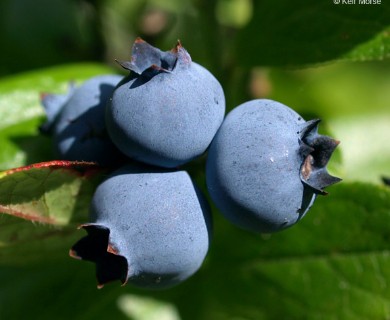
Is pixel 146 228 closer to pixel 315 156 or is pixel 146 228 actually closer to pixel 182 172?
pixel 182 172

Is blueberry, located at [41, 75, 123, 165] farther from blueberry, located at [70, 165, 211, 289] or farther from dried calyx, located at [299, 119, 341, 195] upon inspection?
dried calyx, located at [299, 119, 341, 195]

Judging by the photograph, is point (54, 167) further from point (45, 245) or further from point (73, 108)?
point (45, 245)

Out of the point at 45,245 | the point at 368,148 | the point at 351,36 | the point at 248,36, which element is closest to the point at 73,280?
the point at 45,245

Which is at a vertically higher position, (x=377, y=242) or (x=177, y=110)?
(x=177, y=110)

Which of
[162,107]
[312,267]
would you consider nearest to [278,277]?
[312,267]

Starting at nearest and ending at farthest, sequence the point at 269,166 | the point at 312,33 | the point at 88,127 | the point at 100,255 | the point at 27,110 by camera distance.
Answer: the point at 269,166, the point at 100,255, the point at 88,127, the point at 312,33, the point at 27,110

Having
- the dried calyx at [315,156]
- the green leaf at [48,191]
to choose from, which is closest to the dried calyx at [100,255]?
the green leaf at [48,191]

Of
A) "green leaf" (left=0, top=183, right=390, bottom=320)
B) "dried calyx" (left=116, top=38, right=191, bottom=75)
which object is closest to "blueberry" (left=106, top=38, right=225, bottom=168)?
"dried calyx" (left=116, top=38, right=191, bottom=75)
